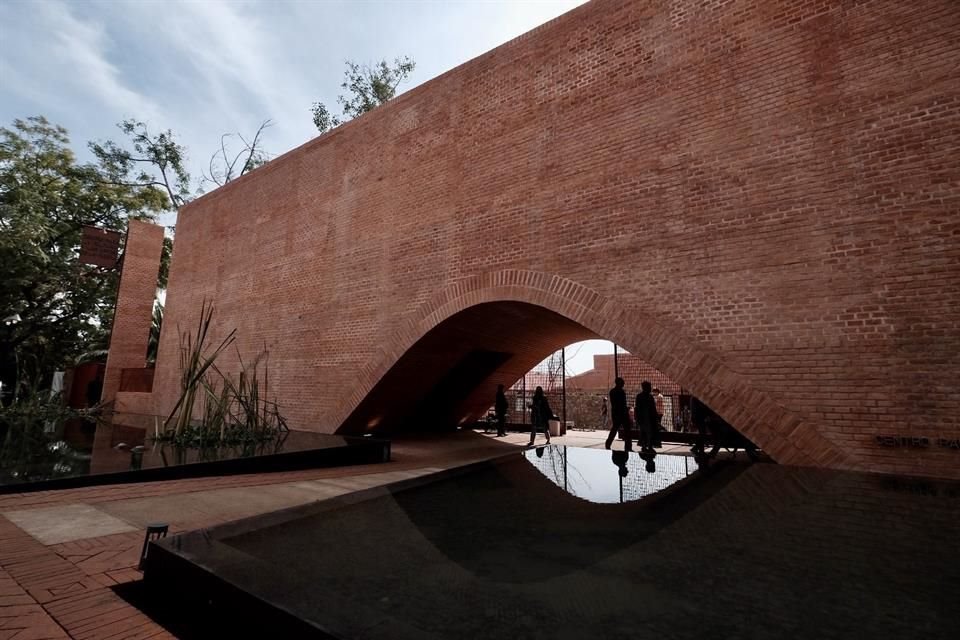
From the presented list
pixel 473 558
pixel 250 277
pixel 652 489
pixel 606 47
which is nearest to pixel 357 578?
pixel 473 558

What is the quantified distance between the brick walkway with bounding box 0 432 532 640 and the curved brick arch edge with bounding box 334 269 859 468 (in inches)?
115

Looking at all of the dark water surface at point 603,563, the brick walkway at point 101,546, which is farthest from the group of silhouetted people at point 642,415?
the dark water surface at point 603,563

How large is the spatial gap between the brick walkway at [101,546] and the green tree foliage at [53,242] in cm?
1863

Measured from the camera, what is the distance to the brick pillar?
51.9ft

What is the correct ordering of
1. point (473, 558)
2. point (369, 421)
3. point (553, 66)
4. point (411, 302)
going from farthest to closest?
1. point (369, 421)
2. point (411, 302)
3. point (553, 66)
4. point (473, 558)

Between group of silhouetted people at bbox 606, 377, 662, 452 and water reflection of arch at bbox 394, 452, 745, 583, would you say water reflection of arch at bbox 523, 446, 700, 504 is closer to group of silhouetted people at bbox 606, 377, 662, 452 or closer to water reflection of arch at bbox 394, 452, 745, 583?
water reflection of arch at bbox 394, 452, 745, 583

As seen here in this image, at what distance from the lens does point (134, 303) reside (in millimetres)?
16516

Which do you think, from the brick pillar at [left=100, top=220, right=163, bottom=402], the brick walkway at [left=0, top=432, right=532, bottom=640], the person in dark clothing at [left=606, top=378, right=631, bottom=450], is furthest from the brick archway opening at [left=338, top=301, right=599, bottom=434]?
the brick pillar at [left=100, top=220, right=163, bottom=402]

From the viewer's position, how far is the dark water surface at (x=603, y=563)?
1.44 m

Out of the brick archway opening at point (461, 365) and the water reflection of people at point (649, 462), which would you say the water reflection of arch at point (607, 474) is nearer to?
the water reflection of people at point (649, 462)

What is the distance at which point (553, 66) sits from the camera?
7.90 meters

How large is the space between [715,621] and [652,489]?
2529 mm

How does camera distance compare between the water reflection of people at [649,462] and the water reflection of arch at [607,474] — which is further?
the water reflection of people at [649,462]

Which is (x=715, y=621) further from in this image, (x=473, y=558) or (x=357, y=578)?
(x=357, y=578)
